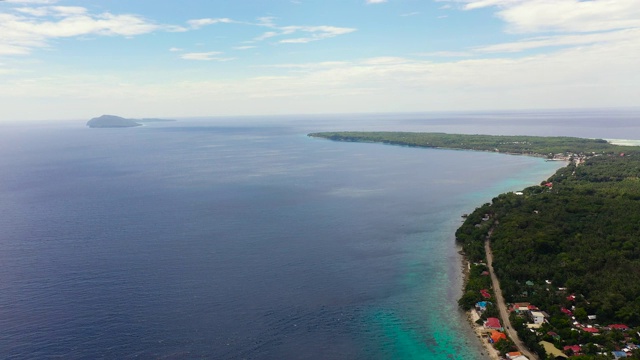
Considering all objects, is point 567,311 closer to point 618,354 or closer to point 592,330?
point 592,330

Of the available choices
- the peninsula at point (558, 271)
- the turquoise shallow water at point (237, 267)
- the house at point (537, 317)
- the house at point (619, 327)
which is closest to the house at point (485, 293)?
the peninsula at point (558, 271)

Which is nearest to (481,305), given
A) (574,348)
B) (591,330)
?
(574,348)

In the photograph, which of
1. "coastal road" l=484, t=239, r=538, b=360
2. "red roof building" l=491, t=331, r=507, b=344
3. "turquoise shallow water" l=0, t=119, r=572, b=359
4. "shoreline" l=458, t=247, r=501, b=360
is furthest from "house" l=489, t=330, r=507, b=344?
"turquoise shallow water" l=0, t=119, r=572, b=359

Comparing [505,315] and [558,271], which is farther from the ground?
[558,271]

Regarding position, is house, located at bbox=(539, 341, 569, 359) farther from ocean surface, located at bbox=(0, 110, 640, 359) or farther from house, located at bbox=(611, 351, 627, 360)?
ocean surface, located at bbox=(0, 110, 640, 359)

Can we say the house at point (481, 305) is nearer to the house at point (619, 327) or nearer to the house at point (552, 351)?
the house at point (552, 351)

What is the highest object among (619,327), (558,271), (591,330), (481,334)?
(558,271)
